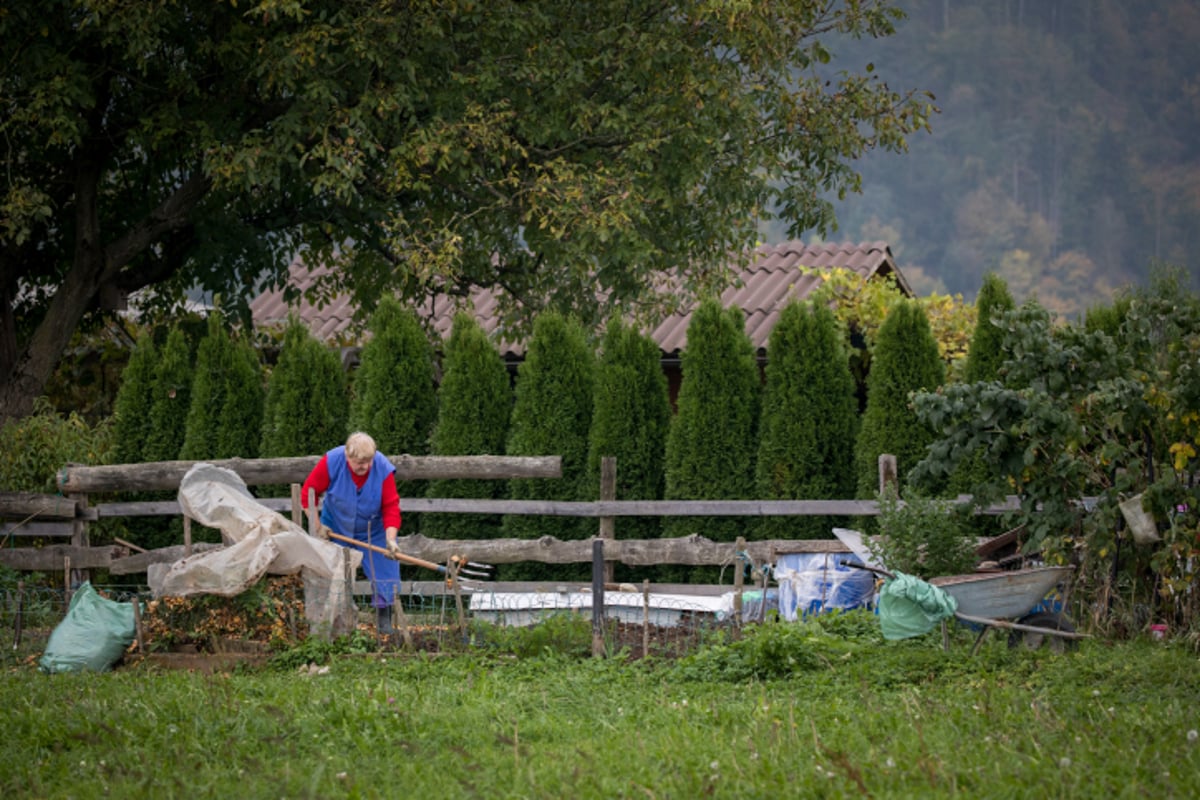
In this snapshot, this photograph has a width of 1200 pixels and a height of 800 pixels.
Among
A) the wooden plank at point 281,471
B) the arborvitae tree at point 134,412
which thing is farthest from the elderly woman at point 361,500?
the arborvitae tree at point 134,412

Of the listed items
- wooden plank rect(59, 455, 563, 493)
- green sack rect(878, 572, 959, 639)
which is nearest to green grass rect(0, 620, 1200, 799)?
green sack rect(878, 572, 959, 639)

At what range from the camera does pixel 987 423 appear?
8.73 metres

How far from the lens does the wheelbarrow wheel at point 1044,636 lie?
766 cm

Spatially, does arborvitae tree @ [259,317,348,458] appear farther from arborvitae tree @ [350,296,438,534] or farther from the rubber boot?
the rubber boot

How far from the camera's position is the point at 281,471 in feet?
37.6

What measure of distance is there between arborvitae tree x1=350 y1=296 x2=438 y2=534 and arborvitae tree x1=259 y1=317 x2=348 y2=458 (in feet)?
0.89

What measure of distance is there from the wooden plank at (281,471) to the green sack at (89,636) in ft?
7.89

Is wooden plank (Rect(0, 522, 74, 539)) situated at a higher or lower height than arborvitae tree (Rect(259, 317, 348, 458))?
lower

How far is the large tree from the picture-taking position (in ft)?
41.0

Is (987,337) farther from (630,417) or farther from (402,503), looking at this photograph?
(402,503)

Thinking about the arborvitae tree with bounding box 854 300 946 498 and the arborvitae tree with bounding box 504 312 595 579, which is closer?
the arborvitae tree with bounding box 854 300 946 498

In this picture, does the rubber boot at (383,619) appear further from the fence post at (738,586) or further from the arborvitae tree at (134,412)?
the arborvitae tree at (134,412)

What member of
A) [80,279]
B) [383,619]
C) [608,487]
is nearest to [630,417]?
[608,487]

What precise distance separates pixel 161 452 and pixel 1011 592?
9207mm
